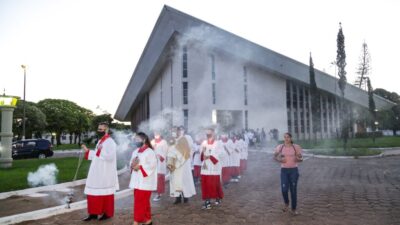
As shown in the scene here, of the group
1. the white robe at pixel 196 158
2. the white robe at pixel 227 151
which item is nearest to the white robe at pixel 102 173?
the white robe at pixel 196 158

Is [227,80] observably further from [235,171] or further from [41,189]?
[41,189]

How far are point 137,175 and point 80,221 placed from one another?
4.80 ft

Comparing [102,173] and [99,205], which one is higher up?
[102,173]

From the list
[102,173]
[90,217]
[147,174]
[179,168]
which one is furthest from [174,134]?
[90,217]

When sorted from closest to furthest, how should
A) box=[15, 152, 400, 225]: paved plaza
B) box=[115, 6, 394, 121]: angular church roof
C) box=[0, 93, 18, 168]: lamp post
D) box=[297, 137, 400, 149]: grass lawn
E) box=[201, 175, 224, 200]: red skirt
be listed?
1. box=[15, 152, 400, 225]: paved plaza
2. box=[201, 175, 224, 200]: red skirt
3. box=[0, 93, 18, 168]: lamp post
4. box=[297, 137, 400, 149]: grass lawn
5. box=[115, 6, 394, 121]: angular church roof

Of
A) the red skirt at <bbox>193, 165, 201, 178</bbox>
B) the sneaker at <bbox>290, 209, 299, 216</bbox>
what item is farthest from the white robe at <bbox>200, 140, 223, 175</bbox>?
the red skirt at <bbox>193, 165, 201, 178</bbox>

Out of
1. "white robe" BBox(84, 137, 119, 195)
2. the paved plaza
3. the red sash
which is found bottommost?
the paved plaza

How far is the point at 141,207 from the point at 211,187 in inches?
79.5

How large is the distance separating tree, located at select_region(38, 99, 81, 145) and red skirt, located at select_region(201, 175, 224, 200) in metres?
56.1

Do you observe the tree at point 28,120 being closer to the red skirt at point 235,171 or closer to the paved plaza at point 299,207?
the red skirt at point 235,171

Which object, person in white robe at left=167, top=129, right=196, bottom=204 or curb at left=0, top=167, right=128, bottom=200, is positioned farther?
curb at left=0, top=167, right=128, bottom=200

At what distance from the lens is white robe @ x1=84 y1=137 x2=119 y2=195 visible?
6230 millimetres

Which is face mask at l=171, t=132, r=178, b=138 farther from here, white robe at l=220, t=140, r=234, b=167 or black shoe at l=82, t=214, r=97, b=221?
black shoe at l=82, t=214, r=97, b=221

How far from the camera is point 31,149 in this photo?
2216 centimetres
